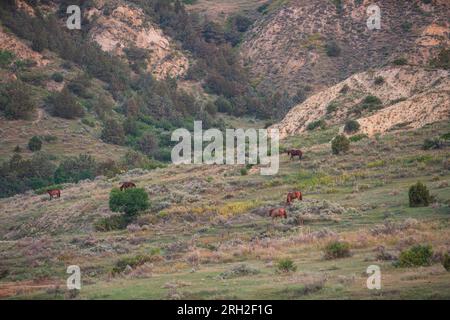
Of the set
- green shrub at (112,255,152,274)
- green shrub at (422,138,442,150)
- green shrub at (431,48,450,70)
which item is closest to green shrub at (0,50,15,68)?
green shrub at (431,48,450,70)

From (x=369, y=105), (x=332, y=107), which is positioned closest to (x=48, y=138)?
(x=332, y=107)

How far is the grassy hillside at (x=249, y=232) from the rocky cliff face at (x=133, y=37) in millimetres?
73126

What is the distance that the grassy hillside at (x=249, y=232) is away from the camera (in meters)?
21.2

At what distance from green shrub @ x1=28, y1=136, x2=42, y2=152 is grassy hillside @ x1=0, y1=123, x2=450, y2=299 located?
2219 centimetres

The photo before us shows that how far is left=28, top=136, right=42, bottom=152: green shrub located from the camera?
8381 cm

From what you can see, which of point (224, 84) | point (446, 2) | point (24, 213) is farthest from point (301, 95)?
point (24, 213)

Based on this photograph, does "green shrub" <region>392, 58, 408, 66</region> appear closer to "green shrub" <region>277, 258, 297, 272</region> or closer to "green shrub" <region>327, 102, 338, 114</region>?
"green shrub" <region>327, 102, 338, 114</region>

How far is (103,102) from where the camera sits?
344 feet

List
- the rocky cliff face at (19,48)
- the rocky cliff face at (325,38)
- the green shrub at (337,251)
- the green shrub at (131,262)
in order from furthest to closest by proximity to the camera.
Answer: the rocky cliff face at (325,38) → the rocky cliff face at (19,48) → the green shrub at (131,262) → the green shrub at (337,251)

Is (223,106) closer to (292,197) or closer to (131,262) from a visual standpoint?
(292,197)

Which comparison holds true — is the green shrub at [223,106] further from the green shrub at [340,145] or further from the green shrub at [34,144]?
the green shrub at [340,145]

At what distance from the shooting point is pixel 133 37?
135 meters

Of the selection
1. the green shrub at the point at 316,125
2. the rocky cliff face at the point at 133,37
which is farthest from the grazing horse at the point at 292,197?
the rocky cliff face at the point at 133,37

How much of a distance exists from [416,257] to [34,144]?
67850 mm
